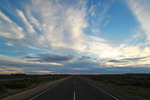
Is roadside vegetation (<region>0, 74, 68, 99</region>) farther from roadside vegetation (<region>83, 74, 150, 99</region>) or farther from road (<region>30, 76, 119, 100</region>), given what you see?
roadside vegetation (<region>83, 74, 150, 99</region>)

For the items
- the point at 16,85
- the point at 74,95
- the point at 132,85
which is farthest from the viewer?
the point at 132,85

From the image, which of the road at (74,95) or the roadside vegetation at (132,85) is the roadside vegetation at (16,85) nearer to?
the road at (74,95)

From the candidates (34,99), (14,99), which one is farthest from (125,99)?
(14,99)

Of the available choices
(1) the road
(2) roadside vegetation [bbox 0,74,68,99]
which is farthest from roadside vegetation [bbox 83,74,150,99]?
(2) roadside vegetation [bbox 0,74,68,99]

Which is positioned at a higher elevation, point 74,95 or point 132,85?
point 132,85

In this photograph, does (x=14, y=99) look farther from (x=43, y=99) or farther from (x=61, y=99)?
(x=61, y=99)

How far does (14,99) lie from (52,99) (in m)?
2.85

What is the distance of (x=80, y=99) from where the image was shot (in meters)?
9.06

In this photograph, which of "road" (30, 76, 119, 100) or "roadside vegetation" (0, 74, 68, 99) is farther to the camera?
"roadside vegetation" (0, 74, 68, 99)

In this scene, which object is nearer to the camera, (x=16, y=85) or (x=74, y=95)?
(x=74, y=95)

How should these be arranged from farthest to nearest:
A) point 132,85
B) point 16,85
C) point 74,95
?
point 132,85 < point 16,85 < point 74,95

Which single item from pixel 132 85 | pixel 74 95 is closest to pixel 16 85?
pixel 74 95

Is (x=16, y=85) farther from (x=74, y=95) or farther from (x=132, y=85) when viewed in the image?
(x=132, y=85)

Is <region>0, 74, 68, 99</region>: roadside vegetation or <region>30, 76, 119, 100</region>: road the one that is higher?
<region>0, 74, 68, 99</region>: roadside vegetation
